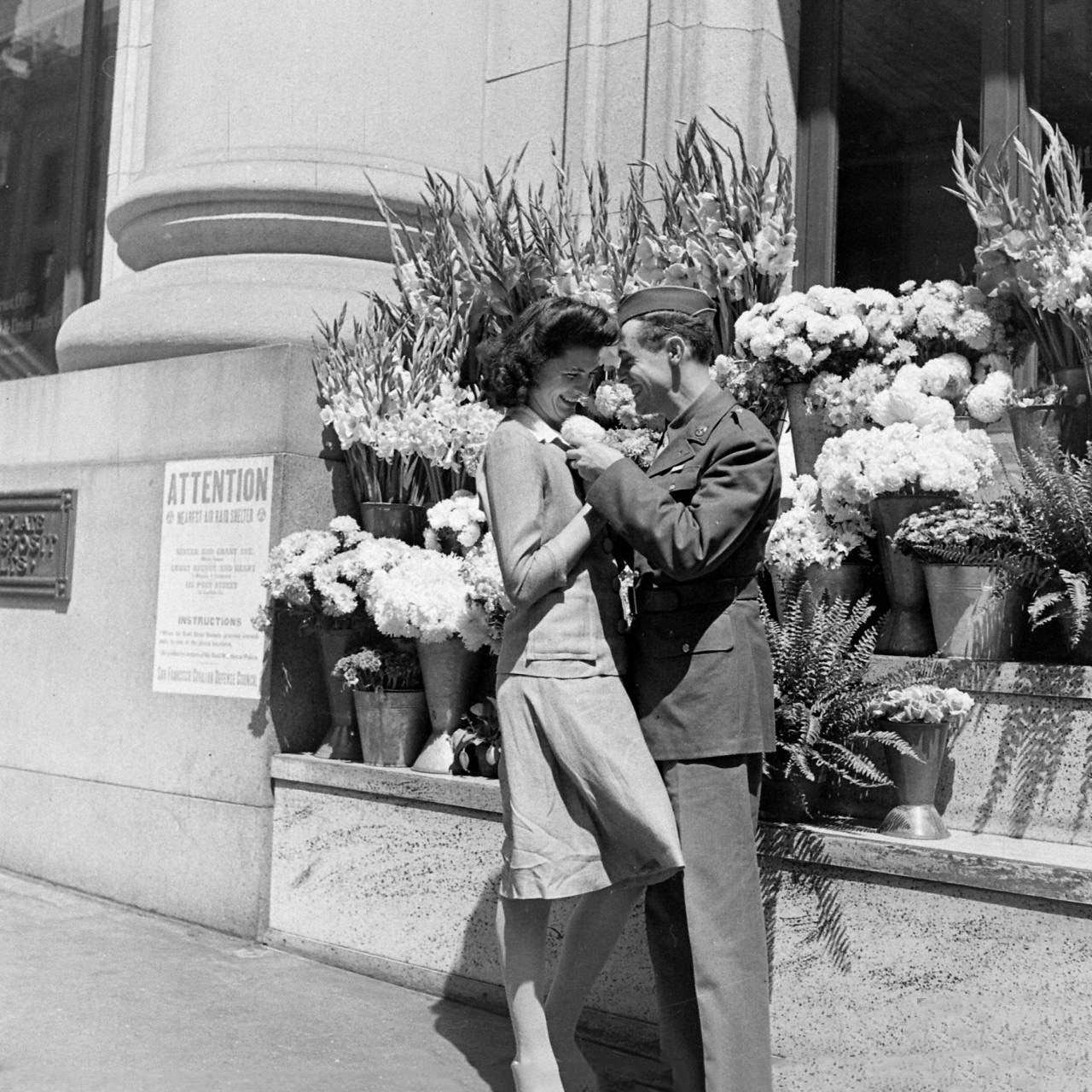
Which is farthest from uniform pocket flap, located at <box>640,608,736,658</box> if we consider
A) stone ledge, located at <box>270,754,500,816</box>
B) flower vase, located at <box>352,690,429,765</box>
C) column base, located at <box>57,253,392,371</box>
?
column base, located at <box>57,253,392,371</box>

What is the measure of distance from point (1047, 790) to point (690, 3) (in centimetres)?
445

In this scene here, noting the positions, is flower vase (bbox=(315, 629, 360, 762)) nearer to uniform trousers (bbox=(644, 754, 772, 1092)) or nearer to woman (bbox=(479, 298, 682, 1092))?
woman (bbox=(479, 298, 682, 1092))

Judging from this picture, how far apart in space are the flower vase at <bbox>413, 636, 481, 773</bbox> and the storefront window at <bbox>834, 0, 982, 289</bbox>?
285 centimetres

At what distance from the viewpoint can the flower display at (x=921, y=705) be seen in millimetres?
4027

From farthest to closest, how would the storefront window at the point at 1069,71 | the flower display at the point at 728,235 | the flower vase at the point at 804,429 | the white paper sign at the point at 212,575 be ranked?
the storefront window at the point at 1069,71 < the white paper sign at the point at 212,575 < the flower display at the point at 728,235 < the flower vase at the point at 804,429

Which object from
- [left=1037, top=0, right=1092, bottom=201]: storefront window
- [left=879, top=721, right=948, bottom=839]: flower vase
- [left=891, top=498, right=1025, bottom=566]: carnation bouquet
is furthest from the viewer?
[left=1037, top=0, right=1092, bottom=201]: storefront window

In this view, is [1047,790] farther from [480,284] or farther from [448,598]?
[480,284]

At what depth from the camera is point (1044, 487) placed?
420 centimetres

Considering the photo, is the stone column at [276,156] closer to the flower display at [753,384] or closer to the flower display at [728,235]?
the flower display at [728,235]

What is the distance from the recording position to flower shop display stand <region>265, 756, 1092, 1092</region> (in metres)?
3.57

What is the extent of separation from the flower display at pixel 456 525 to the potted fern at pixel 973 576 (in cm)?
167

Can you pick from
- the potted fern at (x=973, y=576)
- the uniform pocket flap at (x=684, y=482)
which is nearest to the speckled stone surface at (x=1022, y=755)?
the potted fern at (x=973, y=576)

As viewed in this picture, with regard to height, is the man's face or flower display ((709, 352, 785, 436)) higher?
flower display ((709, 352, 785, 436))

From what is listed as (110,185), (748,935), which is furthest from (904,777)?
(110,185)
